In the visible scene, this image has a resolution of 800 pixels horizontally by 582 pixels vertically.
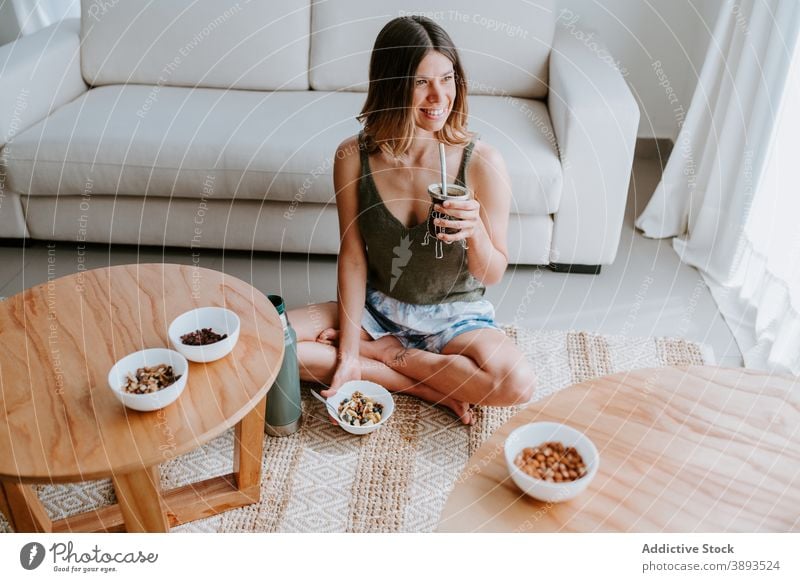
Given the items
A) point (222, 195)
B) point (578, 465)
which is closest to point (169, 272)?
point (222, 195)

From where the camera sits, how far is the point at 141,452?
2.80 ft

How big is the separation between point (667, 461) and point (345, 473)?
644 mm

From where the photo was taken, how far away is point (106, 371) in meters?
0.98

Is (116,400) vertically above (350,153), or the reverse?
(350,153)

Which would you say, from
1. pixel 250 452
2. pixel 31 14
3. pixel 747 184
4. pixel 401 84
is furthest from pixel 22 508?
pixel 31 14

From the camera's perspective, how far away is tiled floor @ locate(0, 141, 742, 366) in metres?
1.65

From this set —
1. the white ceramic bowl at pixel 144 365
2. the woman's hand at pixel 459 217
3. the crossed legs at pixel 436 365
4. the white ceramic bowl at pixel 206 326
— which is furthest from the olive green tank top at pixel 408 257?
the white ceramic bowl at pixel 144 365

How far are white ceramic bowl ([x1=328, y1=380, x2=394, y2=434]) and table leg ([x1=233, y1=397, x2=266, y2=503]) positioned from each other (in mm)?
189

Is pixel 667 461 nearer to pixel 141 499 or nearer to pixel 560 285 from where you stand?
pixel 141 499

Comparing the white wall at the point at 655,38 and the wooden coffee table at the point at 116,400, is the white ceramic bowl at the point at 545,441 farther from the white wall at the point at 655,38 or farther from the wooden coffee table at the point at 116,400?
the white wall at the point at 655,38

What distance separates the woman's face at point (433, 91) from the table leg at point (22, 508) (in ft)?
2.89

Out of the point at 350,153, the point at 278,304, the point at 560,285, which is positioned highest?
the point at 350,153

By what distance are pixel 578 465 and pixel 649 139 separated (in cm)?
202

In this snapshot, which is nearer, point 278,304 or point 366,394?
point 278,304
